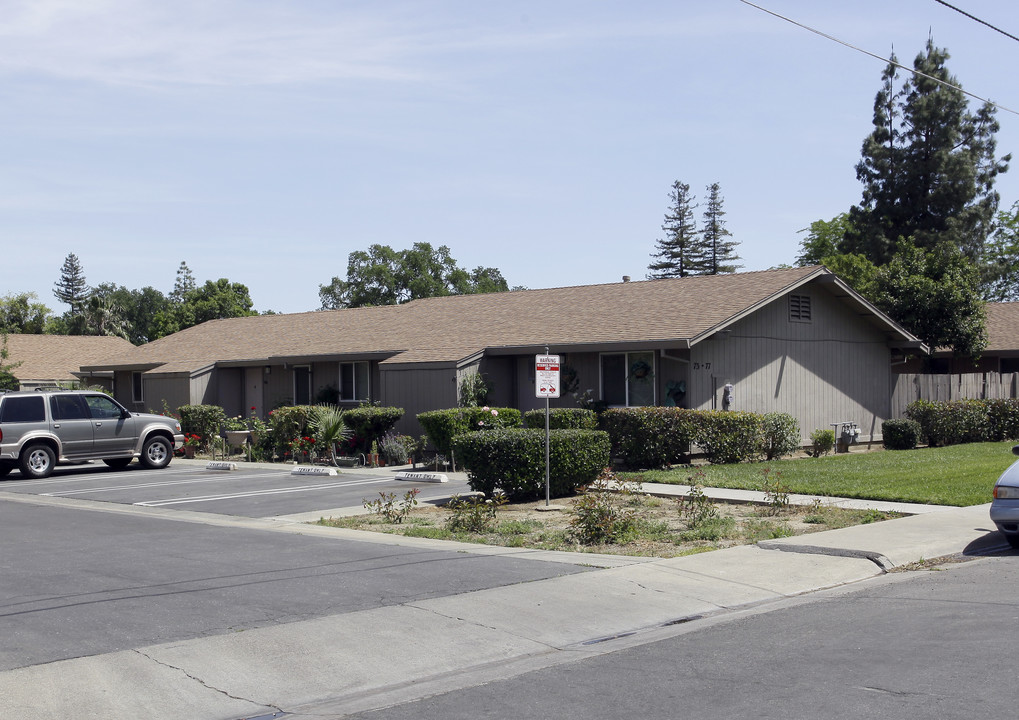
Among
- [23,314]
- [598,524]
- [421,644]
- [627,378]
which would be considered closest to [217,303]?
[23,314]

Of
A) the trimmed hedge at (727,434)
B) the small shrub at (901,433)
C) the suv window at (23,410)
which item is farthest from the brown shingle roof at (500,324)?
the suv window at (23,410)

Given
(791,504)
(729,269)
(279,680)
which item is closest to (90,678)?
(279,680)

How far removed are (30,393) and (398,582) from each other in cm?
1656

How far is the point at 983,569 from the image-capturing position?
11.0 metres

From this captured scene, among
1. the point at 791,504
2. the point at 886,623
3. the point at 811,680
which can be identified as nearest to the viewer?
the point at 811,680

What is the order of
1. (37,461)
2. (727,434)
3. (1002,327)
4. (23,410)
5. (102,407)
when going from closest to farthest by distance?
1. (727,434)
2. (23,410)
3. (37,461)
4. (102,407)
5. (1002,327)

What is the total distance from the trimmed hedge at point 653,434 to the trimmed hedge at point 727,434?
0.35 m

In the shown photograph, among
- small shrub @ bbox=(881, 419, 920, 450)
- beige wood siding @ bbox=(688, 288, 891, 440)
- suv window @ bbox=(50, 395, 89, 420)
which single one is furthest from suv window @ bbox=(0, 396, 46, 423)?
small shrub @ bbox=(881, 419, 920, 450)

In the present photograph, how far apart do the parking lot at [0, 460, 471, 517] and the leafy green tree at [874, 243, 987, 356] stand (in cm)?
1893

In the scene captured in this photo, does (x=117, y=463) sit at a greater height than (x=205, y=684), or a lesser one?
greater

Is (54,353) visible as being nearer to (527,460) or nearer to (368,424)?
(368,424)

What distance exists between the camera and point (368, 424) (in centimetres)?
2569

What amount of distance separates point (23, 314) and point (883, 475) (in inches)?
2306

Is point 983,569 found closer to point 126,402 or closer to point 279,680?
point 279,680
